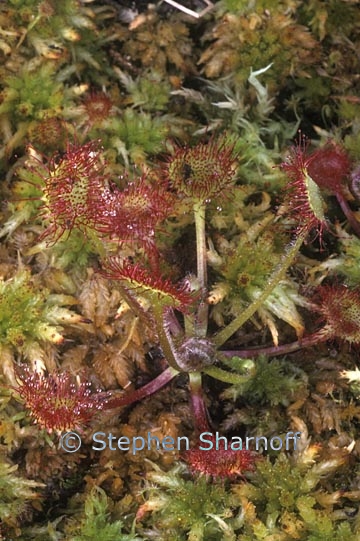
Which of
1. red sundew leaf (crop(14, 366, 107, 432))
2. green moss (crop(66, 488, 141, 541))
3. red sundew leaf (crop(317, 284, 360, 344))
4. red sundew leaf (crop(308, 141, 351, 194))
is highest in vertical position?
red sundew leaf (crop(308, 141, 351, 194))

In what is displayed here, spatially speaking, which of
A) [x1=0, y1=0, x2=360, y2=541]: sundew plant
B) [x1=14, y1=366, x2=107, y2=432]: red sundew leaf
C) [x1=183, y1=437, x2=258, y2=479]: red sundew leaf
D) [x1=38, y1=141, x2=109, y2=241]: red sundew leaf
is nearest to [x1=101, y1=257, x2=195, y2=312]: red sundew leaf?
[x1=0, y1=0, x2=360, y2=541]: sundew plant

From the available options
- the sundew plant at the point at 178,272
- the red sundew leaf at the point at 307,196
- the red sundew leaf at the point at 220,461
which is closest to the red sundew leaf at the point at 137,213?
the sundew plant at the point at 178,272

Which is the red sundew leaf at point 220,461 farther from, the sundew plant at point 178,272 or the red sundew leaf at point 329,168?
the red sundew leaf at point 329,168

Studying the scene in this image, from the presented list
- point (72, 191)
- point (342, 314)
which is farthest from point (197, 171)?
point (342, 314)

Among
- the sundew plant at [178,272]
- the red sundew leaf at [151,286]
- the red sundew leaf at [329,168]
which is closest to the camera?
the red sundew leaf at [151,286]

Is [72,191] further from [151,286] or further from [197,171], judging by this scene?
[197,171]

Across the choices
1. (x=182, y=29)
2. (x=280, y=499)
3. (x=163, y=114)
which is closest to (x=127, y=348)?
(x=280, y=499)

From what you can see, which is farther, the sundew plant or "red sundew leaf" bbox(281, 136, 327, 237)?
the sundew plant

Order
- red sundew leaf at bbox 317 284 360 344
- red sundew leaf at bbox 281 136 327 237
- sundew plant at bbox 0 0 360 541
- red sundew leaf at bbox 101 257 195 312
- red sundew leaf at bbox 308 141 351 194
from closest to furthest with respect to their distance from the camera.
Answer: red sundew leaf at bbox 101 257 195 312 → red sundew leaf at bbox 281 136 327 237 → sundew plant at bbox 0 0 360 541 → red sundew leaf at bbox 317 284 360 344 → red sundew leaf at bbox 308 141 351 194

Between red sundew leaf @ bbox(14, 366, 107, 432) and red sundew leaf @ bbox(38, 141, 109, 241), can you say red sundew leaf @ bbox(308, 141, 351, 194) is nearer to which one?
red sundew leaf @ bbox(38, 141, 109, 241)
